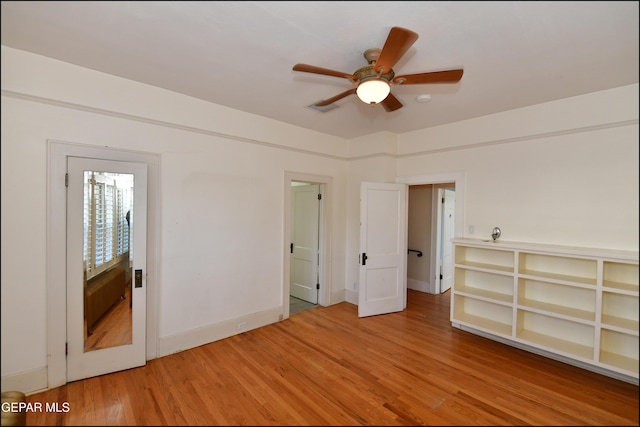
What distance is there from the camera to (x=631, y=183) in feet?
4.52

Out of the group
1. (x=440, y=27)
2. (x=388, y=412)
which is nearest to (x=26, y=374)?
(x=388, y=412)

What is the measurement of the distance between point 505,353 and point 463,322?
0.53 metres

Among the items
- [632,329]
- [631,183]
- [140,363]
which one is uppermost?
[631,183]

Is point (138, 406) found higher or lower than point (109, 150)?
lower

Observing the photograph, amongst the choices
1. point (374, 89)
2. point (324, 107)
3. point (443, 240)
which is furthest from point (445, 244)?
point (374, 89)

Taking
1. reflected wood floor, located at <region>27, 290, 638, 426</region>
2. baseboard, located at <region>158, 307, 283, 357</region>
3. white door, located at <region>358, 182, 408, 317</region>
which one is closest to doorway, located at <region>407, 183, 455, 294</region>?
white door, located at <region>358, 182, 408, 317</region>

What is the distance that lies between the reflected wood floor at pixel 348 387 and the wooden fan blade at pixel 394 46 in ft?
Answer: 7.30

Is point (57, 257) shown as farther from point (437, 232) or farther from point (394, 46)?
point (437, 232)

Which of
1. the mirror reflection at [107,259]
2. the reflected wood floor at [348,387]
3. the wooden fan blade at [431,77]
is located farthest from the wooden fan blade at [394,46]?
the mirror reflection at [107,259]

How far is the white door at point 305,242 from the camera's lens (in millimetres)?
4609

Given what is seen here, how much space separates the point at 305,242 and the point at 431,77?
3369 mm

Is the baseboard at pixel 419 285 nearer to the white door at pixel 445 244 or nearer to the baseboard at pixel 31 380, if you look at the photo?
the white door at pixel 445 244

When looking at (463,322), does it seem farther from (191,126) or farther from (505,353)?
(191,126)

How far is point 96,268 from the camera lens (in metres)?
2.41
